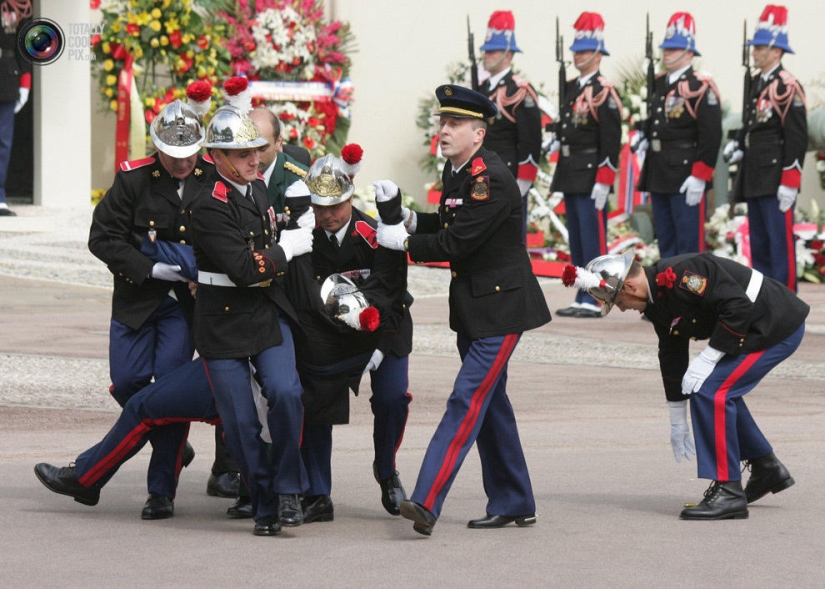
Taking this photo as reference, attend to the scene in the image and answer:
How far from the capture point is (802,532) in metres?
5.85

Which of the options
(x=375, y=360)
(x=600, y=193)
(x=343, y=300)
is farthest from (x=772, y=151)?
(x=343, y=300)

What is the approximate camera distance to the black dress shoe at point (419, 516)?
5691mm

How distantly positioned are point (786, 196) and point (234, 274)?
297 inches

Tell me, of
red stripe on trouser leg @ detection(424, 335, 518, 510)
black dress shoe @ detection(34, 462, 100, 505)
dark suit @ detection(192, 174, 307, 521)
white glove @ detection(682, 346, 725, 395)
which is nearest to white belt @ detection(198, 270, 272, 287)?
dark suit @ detection(192, 174, 307, 521)

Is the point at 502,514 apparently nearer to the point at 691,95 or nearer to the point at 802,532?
the point at 802,532

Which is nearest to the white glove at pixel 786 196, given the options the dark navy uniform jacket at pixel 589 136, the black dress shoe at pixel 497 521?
the dark navy uniform jacket at pixel 589 136

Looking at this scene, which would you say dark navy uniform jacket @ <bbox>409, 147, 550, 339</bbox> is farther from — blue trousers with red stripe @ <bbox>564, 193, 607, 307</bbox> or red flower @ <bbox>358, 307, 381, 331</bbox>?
blue trousers with red stripe @ <bbox>564, 193, 607, 307</bbox>

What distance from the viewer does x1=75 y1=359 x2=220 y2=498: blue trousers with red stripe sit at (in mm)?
5980

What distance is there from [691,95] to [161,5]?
19.0 ft

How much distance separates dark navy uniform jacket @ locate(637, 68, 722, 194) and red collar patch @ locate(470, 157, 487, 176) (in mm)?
6542

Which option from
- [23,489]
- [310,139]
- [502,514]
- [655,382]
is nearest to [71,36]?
[310,139]

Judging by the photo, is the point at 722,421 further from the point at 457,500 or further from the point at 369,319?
the point at 369,319

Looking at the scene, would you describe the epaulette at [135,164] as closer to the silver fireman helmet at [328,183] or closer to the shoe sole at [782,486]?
the silver fireman helmet at [328,183]

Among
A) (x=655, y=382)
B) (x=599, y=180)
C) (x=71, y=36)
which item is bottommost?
(x=655, y=382)
